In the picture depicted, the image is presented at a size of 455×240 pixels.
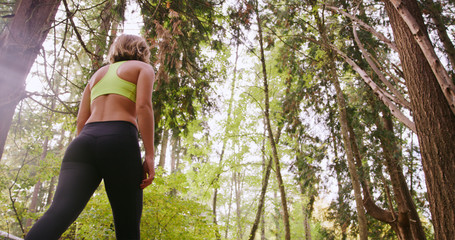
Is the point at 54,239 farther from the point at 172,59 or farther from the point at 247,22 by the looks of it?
the point at 247,22

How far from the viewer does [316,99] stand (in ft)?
26.8

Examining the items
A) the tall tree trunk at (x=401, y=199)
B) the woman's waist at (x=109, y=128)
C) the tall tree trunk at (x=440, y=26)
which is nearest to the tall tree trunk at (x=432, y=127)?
the woman's waist at (x=109, y=128)

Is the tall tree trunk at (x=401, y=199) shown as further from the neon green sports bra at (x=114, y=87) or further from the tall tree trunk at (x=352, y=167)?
the neon green sports bra at (x=114, y=87)

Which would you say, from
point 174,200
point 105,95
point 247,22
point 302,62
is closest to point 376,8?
point 302,62

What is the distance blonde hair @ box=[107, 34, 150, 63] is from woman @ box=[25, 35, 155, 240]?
6.6 inches

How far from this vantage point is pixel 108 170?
1.24m

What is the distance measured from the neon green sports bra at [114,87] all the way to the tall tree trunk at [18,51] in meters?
1.62

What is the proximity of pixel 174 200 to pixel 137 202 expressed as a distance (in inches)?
128

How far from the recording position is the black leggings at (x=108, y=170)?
48.1 inches

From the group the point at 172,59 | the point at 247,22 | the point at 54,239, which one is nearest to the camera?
the point at 54,239

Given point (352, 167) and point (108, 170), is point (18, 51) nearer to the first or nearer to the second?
point (108, 170)

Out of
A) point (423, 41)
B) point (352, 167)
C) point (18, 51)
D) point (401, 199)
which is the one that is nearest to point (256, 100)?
point (352, 167)

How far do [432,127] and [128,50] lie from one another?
301cm

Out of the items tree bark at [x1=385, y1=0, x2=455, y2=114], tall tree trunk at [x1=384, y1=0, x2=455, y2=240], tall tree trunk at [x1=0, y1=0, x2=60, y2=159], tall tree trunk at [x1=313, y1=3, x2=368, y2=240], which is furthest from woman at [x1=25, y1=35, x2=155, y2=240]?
tall tree trunk at [x1=313, y1=3, x2=368, y2=240]
